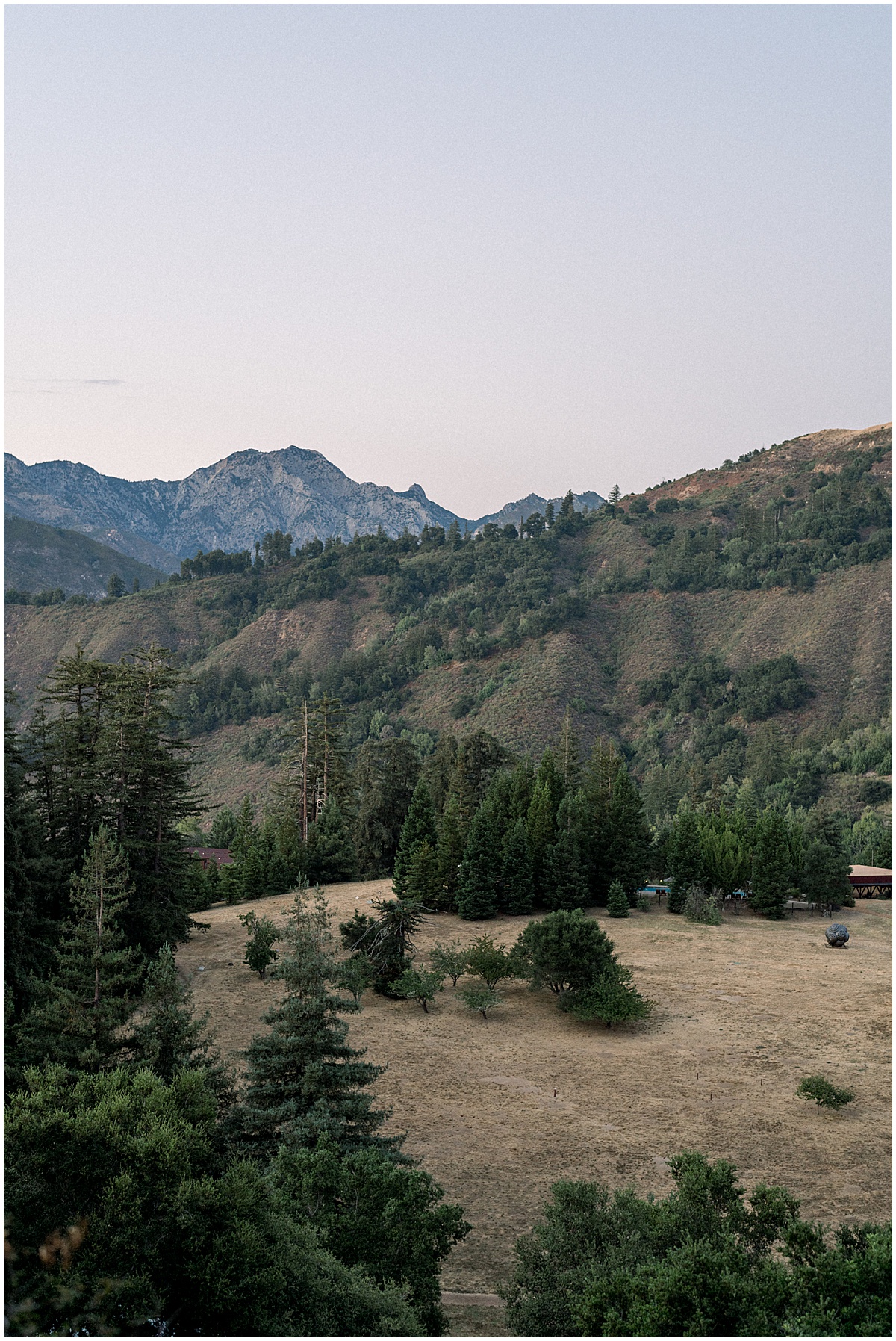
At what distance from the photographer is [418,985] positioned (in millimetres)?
29828

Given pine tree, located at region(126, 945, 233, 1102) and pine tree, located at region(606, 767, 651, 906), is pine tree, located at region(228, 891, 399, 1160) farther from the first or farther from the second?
pine tree, located at region(606, 767, 651, 906)

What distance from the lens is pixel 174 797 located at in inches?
1185

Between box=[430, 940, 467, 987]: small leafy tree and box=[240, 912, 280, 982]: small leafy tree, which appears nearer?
box=[240, 912, 280, 982]: small leafy tree

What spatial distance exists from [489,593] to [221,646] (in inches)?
1779

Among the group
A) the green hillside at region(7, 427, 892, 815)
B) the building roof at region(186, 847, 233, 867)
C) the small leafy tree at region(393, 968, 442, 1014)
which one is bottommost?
the small leafy tree at region(393, 968, 442, 1014)

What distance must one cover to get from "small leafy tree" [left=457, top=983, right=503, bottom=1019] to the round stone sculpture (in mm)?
17042

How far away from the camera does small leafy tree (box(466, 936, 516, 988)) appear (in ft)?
103

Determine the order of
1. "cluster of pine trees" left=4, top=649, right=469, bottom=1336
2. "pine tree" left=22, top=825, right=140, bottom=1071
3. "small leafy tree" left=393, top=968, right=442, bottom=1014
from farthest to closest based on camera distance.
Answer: "small leafy tree" left=393, top=968, right=442, bottom=1014 → "pine tree" left=22, top=825, right=140, bottom=1071 → "cluster of pine trees" left=4, top=649, right=469, bottom=1336

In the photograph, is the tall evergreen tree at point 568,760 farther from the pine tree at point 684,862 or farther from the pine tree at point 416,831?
the pine tree at point 416,831

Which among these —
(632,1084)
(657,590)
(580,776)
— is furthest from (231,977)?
(657,590)

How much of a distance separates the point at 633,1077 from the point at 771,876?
24.7 meters

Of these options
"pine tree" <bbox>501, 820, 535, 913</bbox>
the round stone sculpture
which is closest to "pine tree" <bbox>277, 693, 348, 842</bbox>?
"pine tree" <bbox>501, 820, 535, 913</bbox>

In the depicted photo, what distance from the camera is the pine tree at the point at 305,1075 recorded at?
54.4 feet

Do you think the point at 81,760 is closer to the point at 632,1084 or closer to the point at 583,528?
the point at 632,1084
